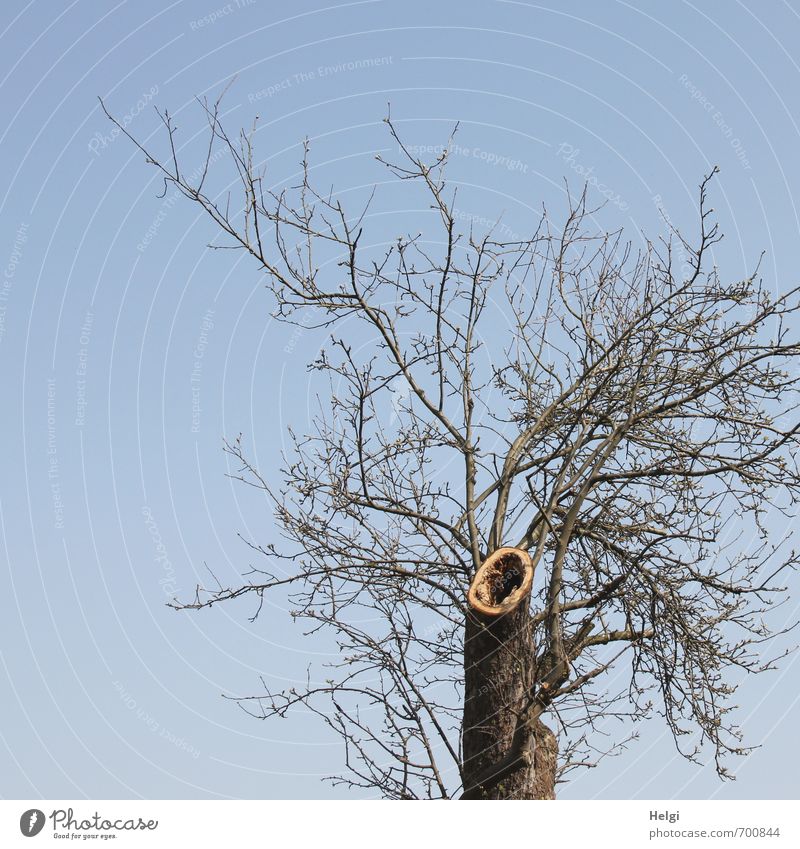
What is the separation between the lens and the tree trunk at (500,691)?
7.25 meters

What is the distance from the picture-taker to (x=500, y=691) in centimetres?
746

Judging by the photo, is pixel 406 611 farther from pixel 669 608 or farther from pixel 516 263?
pixel 516 263

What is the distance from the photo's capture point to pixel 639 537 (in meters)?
8.83

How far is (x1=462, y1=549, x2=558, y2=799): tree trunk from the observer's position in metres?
7.25

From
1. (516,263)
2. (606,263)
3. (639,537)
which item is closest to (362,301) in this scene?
(516,263)

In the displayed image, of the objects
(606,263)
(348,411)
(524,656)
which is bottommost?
(524,656)

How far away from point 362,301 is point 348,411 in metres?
1.08
